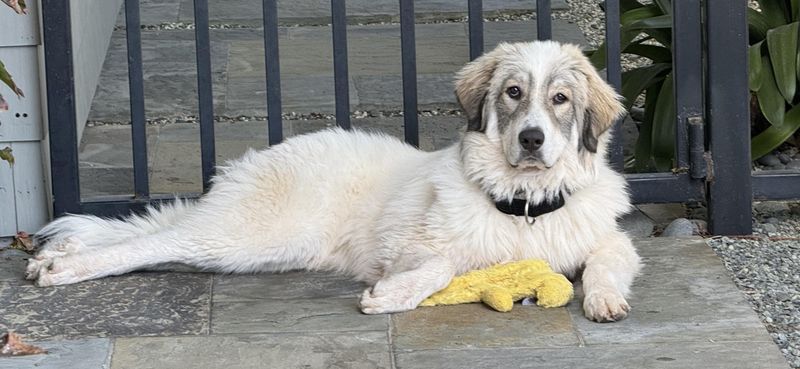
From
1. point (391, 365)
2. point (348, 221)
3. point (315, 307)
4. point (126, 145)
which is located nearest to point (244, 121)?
point (126, 145)

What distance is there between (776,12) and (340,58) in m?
2.45

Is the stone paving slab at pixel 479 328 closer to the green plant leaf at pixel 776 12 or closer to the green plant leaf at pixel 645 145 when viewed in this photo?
the green plant leaf at pixel 645 145

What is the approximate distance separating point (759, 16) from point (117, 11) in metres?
5.28

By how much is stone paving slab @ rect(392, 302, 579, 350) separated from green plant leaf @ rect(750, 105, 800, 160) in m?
2.06

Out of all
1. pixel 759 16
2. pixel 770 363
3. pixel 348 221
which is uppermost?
pixel 759 16

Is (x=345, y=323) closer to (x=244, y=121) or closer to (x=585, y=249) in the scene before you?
(x=585, y=249)

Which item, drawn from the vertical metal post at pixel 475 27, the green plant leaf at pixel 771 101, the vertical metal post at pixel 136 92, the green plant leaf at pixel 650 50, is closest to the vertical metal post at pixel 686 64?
the green plant leaf at pixel 771 101

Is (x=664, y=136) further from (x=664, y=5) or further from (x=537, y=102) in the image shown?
(x=537, y=102)

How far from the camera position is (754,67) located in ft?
20.5

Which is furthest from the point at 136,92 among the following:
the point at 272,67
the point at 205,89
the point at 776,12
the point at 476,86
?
the point at 776,12

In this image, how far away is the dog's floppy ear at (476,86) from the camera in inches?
197

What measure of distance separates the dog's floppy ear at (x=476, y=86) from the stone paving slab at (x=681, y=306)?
30.5 inches

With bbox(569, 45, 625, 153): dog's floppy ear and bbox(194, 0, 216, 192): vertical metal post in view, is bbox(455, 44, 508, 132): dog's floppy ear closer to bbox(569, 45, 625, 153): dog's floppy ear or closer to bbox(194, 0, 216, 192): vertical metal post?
bbox(569, 45, 625, 153): dog's floppy ear

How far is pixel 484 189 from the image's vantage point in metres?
5.04
